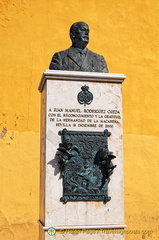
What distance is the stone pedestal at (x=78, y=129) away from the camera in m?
5.12

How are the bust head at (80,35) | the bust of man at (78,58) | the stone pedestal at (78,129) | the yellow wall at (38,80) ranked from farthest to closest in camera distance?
the yellow wall at (38,80)
the bust head at (80,35)
the bust of man at (78,58)
the stone pedestal at (78,129)

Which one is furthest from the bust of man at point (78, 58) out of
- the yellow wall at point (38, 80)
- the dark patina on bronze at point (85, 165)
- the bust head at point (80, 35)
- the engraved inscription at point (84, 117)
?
the yellow wall at point (38, 80)

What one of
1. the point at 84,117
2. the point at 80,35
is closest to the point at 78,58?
the point at 80,35

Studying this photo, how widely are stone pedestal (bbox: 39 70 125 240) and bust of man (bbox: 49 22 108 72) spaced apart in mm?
210

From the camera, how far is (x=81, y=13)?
876 cm

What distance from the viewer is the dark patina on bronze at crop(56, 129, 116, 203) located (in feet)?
17.0

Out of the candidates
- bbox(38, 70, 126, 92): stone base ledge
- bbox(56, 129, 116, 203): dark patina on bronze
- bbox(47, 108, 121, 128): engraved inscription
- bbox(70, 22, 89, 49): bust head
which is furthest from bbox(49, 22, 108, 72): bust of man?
bbox(56, 129, 116, 203): dark patina on bronze

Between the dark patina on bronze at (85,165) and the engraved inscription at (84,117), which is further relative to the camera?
the engraved inscription at (84,117)

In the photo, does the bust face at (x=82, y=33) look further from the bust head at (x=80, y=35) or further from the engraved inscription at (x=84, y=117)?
the engraved inscription at (x=84, y=117)

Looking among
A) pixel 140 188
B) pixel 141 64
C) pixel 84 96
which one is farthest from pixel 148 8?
pixel 84 96

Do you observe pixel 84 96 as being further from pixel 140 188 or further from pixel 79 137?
pixel 140 188

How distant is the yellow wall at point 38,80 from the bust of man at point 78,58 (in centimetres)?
267

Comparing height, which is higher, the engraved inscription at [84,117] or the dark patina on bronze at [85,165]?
the engraved inscription at [84,117]

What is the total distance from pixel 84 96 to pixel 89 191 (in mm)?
1065
